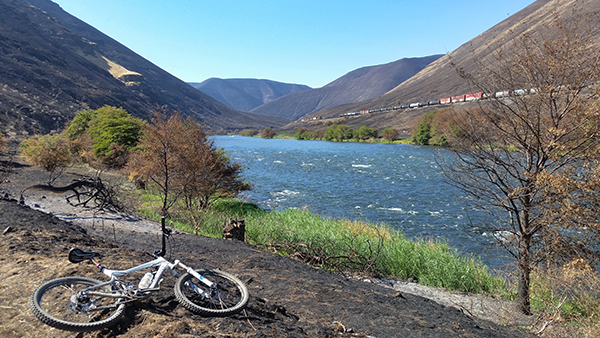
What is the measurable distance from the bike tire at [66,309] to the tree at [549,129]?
6.45 m

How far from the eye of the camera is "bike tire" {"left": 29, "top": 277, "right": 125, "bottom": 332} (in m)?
2.79

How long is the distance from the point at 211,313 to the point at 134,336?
0.68 meters

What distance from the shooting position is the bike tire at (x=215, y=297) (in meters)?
3.30

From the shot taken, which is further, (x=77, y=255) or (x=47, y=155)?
(x=47, y=155)

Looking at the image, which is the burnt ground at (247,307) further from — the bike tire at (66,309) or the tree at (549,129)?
the tree at (549,129)

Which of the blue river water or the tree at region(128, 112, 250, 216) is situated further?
the blue river water

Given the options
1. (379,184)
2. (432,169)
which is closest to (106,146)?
(379,184)

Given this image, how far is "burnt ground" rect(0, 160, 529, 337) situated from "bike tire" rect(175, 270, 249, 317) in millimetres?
90

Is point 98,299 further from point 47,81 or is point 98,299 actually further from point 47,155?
point 47,81

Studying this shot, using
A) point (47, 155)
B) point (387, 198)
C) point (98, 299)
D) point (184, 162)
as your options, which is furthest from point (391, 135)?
point (98, 299)

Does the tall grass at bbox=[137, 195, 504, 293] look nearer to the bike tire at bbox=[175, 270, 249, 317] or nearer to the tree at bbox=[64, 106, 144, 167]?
the bike tire at bbox=[175, 270, 249, 317]

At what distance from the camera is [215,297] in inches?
143

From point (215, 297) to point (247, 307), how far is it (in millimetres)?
370

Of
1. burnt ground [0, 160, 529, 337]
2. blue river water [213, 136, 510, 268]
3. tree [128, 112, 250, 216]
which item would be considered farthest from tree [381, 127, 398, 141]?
burnt ground [0, 160, 529, 337]
